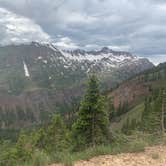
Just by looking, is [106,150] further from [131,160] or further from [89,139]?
[89,139]

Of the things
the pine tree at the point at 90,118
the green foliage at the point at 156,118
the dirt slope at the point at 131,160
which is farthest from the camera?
the green foliage at the point at 156,118

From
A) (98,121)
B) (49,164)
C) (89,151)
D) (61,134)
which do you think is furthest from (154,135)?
(61,134)

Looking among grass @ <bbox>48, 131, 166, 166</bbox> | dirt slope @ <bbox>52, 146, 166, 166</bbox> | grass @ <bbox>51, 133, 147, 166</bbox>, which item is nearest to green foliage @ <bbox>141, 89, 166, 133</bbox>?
grass @ <bbox>48, 131, 166, 166</bbox>

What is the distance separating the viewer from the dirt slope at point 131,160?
11.6 meters

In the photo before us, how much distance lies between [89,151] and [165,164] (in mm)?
2952

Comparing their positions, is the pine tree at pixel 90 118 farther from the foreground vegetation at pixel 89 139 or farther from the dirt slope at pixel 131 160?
the dirt slope at pixel 131 160

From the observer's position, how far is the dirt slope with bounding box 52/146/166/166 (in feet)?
38.1

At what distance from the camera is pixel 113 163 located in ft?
38.2

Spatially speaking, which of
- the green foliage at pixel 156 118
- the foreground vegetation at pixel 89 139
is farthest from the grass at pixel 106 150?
the green foliage at pixel 156 118

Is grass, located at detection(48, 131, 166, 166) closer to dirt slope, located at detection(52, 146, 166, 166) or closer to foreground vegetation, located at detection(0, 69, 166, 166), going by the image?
foreground vegetation, located at detection(0, 69, 166, 166)

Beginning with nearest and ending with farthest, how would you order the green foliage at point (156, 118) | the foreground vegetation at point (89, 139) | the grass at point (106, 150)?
1. the grass at point (106, 150)
2. the foreground vegetation at point (89, 139)
3. the green foliage at point (156, 118)

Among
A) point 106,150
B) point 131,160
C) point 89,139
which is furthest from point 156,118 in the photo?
point 131,160

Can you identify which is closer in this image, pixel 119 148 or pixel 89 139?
pixel 119 148

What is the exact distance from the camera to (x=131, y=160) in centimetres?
1194
